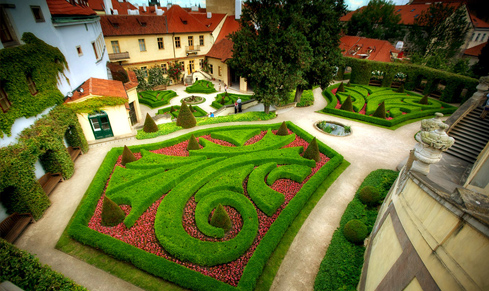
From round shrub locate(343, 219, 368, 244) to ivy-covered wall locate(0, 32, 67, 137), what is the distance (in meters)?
20.5

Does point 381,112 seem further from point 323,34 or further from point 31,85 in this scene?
point 31,85

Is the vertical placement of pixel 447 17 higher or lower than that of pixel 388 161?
higher

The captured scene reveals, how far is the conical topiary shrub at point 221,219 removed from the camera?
1229cm

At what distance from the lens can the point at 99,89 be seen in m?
21.1

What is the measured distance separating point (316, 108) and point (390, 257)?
25651 mm

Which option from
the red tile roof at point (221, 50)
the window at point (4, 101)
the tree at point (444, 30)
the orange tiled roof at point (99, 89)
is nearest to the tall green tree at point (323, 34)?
the orange tiled roof at point (99, 89)

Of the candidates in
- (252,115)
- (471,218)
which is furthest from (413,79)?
(471,218)

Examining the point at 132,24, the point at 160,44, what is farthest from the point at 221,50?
the point at 132,24

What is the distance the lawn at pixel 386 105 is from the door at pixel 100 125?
25843 millimetres

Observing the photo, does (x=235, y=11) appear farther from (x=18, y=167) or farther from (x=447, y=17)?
(x=18, y=167)

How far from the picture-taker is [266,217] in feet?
44.7

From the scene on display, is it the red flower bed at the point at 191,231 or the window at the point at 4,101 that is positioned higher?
the window at the point at 4,101

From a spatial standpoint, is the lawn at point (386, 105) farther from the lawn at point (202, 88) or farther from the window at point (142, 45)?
the window at point (142, 45)

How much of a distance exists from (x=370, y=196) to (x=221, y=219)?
1000 cm
